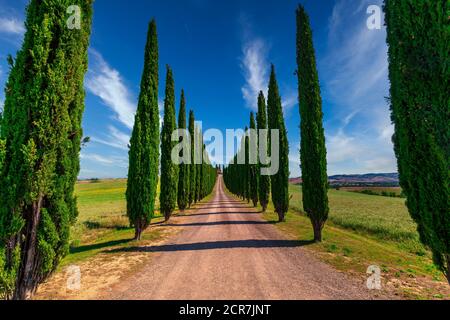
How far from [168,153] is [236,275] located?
44.1 ft

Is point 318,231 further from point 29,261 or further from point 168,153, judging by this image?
point 168,153

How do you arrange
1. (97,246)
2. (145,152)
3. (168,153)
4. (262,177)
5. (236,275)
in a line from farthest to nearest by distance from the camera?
(262,177) → (168,153) → (145,152) → (97,246) → (236,275)

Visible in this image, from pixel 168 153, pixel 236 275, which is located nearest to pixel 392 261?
pixel 236 275

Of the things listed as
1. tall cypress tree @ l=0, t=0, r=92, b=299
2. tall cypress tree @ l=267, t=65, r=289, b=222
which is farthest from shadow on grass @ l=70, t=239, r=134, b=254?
tall cypress tree @ l=267, t=65, r=289, b=222

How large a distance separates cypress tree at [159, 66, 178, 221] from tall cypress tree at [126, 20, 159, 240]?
5373 mm

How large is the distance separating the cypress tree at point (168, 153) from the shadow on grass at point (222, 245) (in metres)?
7.68

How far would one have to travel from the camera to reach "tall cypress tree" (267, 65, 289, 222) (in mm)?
16312

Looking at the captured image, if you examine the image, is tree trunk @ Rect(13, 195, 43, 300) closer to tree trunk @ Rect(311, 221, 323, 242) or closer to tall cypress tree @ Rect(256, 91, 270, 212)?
tree trunk @ Rect(311, 221, 323, 242)

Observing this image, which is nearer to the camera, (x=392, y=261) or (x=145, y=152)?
(x=392, y=261)

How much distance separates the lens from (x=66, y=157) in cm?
519

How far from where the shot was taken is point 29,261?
462cm

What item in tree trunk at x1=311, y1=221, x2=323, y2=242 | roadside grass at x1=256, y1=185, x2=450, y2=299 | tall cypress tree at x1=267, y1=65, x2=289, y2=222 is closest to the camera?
roadside grass at x1=256, y1=185, x2=450, y2=299

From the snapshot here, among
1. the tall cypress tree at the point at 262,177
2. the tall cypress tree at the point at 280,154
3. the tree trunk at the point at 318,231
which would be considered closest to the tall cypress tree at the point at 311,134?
the tree trunk at the point at 318,231
